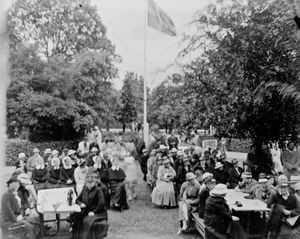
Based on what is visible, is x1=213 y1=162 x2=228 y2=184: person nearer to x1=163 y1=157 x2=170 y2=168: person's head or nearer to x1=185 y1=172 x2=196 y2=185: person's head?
x1=163 y1=157 x2=170 y2=168: person's head

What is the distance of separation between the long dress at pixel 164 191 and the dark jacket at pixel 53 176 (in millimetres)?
2867

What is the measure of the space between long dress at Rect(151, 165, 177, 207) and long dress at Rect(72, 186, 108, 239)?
3.31 m

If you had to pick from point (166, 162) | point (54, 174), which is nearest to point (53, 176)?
point (54, 174)

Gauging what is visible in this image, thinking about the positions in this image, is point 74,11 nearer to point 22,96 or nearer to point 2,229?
point 22,96

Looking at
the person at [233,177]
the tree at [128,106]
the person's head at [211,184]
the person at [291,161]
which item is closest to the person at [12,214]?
the person's head at [211,184]

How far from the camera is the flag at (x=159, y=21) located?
1545 cm

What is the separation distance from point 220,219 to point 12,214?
378cm

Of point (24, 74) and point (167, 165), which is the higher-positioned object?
point (24, 74)

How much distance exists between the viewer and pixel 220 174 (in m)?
10.6

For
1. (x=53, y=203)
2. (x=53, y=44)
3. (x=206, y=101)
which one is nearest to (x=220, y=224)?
(x=53, y=203)

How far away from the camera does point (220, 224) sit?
265 inches

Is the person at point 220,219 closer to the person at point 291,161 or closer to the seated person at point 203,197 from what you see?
the seated person at point 203,197

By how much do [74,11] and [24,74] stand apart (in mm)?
5175

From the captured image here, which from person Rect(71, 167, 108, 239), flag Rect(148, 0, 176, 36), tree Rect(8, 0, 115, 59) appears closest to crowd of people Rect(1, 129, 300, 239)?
person Rect(71, 167, 108, 239)
